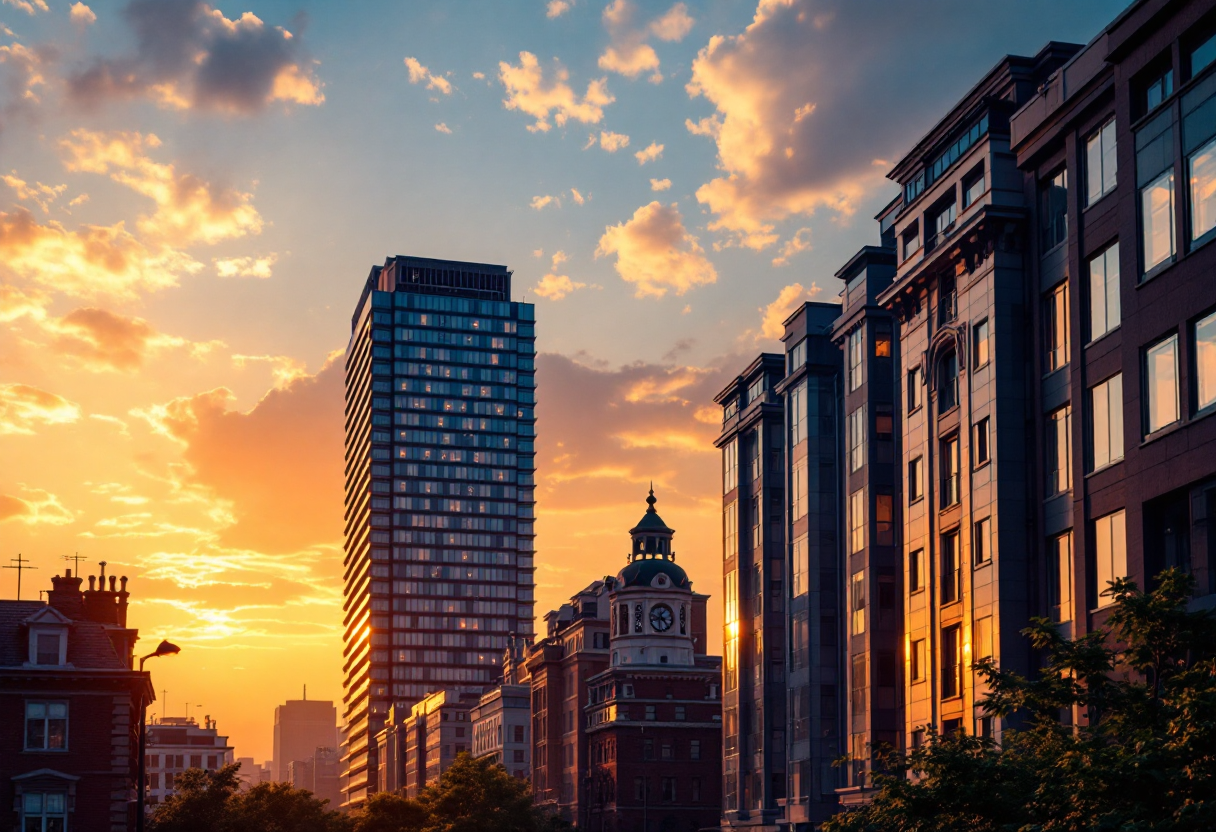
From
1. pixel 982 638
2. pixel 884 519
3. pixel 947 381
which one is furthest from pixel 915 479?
pixel 982 638

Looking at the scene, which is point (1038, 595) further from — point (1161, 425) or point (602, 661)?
point (602, 661)

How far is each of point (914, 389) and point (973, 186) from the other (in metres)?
9.19

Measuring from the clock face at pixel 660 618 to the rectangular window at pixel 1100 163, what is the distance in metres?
112

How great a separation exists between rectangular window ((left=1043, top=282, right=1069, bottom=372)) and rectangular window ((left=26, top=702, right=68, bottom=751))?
137 ft

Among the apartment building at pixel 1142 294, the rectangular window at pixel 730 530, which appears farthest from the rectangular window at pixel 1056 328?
the rectangular window at pixel 730 530

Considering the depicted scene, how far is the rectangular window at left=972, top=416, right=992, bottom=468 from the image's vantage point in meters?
59.5

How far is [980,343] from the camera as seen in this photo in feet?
200

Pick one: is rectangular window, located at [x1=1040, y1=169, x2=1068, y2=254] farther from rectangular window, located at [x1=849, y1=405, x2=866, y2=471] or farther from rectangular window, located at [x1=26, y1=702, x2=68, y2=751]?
rectangular window, located at [x1=26, y1=702, x2=68, y2=751]

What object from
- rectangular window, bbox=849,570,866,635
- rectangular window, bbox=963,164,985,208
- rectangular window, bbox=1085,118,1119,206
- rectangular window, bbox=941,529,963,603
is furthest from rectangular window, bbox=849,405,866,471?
rectangular window, bbox=1085,118,1119,206

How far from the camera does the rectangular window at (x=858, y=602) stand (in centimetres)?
7538

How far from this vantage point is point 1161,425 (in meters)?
38.8

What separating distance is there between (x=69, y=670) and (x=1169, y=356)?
154 ft

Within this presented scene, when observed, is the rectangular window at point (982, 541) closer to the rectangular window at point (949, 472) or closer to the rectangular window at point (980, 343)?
the rectangular window at point (949, 472)

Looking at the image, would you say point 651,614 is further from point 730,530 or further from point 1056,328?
point 1056,328
